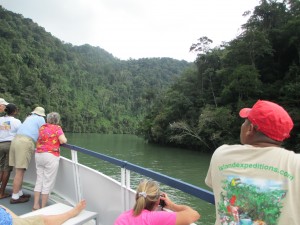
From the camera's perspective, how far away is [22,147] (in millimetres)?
3814

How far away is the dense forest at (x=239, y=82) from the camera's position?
93.1 ft

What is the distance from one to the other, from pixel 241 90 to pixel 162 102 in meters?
20.9

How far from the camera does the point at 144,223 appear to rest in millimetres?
1777

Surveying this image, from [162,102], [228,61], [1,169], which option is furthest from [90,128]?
[1,169]

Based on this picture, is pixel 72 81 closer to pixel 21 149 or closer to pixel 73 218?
pixel 21 149

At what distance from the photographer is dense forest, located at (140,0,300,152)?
2838 cm

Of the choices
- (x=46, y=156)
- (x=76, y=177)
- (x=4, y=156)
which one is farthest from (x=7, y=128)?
(x=76, y=177)

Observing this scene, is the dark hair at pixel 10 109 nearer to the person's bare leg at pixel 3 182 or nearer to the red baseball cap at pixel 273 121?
the person's bare leg at pixel 3 182

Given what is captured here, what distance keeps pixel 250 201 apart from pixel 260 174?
0.12 metres

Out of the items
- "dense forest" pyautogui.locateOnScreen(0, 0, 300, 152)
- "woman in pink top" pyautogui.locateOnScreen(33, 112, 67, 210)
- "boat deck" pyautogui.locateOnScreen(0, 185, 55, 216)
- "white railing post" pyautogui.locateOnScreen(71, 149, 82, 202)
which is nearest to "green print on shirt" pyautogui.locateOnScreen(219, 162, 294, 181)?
"white railing post" pyautogui.locateOnScreen(71, 149, 82, 202)

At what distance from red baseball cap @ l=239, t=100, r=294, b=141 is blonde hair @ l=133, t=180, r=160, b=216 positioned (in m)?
0.79

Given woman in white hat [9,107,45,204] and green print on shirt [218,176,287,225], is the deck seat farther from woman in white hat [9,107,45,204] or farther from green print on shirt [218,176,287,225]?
green print on shirt [218,176,287,225]

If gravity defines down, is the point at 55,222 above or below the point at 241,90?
below

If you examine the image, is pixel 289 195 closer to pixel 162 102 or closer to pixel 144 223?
pixel 144 223
